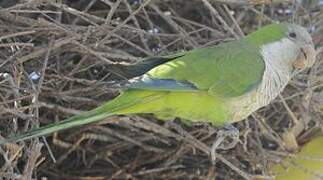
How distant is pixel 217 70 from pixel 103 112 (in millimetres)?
321

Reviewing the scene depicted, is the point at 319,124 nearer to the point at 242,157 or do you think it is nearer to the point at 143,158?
the point at 242,157

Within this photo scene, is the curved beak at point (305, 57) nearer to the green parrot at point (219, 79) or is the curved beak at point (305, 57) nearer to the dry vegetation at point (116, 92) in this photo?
the green parrot at point (219, 79)

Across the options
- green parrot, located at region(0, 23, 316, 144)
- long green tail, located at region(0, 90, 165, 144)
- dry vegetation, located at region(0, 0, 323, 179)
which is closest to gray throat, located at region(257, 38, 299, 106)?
green parrot, located at region(0, 23, 316, 144)

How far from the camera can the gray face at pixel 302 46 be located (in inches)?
64.6

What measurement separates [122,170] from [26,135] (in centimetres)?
62

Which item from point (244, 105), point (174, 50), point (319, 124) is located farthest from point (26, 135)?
point (319, 124)

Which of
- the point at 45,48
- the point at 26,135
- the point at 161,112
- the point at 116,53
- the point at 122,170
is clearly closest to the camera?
the point at 26,135

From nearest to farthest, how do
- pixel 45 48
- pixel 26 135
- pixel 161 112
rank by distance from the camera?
pixel 26 135
pixel 161 112
pixel 45 48

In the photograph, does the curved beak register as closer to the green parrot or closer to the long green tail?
the green parrot

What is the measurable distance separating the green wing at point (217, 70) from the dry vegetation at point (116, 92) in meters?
0.14

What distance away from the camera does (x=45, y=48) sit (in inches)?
66.1

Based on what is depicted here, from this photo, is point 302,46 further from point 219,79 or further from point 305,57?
point 219,79

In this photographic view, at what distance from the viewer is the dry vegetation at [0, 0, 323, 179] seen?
1684mm

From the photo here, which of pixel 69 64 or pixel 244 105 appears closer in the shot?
pixel 244 105
